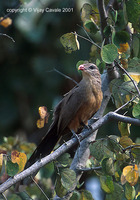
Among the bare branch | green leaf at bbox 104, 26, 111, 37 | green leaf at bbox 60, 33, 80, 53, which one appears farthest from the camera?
green leaf at bbox 60, 33, 80, 53

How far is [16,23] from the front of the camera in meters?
5.91

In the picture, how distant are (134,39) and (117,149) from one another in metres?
1.11

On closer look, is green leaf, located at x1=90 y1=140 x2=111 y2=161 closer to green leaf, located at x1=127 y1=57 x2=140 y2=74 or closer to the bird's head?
green leaf, located at x1=127 y1=57 x2=140 y2=74

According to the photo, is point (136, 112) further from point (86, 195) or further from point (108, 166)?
point (86, 195)

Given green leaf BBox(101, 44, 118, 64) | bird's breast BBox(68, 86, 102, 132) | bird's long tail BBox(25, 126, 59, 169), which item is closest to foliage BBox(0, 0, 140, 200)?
green leaf BBox(101, 44, 118, 64)

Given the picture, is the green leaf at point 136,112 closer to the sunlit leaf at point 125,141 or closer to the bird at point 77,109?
the sunlit leaf at point 125,141

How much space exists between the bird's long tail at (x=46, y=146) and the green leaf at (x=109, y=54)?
120cm

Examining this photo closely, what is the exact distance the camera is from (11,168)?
8.82ft

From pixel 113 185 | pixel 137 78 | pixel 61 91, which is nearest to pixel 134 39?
pixel 137 78

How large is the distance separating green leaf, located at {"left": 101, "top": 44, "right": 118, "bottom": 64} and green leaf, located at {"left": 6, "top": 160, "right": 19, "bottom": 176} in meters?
1.05

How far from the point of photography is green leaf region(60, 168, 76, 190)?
2828 millimetres

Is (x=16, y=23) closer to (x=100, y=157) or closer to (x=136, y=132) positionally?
(x=136, y=132)

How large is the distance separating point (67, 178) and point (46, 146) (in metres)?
0.82

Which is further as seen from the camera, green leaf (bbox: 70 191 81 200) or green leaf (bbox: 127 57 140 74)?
green leaf (bbox: 127 57 140 74)
